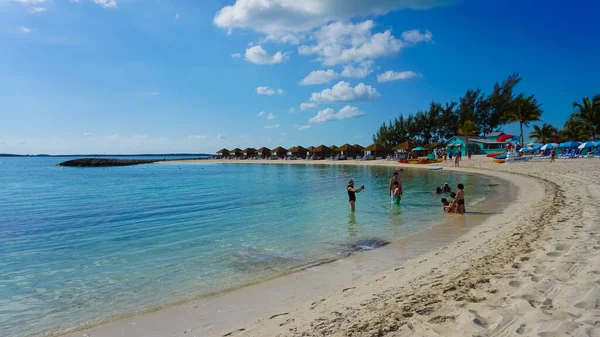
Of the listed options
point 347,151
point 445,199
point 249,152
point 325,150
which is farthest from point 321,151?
point 445,199

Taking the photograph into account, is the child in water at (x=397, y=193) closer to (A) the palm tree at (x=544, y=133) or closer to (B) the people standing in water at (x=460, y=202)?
(B) the people standing in water at (x=460, y=202)

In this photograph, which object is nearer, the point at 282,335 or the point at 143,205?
the point at 282,335

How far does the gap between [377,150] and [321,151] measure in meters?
11.7

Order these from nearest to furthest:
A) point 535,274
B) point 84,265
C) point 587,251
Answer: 1. point 535,274
2. point 587,251
3. point 84,265

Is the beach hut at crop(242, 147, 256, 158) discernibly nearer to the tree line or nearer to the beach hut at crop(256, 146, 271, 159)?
the beach hut at crop(256, 146, 271, 159)

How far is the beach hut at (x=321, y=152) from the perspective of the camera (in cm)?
6333

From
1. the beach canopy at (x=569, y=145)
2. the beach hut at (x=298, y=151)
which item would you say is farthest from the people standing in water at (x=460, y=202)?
the beach hut at (x=298, y=151)

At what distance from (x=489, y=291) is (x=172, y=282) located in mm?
4947

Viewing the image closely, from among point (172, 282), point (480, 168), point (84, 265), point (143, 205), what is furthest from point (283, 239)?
point (480, 168)

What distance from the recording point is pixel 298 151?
69.6 m

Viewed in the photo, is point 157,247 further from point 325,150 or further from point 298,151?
point 298,151

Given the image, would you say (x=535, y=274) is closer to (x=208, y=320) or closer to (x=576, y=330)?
(x=576, y=330)

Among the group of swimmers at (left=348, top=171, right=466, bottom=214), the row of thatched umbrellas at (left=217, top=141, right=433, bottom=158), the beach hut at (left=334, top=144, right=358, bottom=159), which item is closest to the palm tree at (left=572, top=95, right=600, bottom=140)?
the row of thatched umbrellas at (left=217, top=141, right=433, bottom=158)

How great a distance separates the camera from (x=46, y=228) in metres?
11.8
